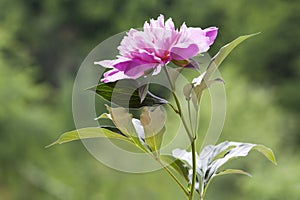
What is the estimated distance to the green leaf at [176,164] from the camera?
0.45 metres

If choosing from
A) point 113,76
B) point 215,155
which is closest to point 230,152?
point 215,155

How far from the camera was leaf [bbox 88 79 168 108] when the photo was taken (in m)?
0.40

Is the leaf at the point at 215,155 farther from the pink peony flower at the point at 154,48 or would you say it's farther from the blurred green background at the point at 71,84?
the blurred green background at the point at 71,84

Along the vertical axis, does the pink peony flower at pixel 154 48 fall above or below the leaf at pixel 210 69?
above

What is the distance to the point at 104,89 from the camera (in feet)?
1.32

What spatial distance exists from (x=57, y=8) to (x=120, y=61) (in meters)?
5.16

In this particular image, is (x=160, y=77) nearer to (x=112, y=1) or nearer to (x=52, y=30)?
(x=112, y=1)

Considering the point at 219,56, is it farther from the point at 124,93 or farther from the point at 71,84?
the point at 71,84

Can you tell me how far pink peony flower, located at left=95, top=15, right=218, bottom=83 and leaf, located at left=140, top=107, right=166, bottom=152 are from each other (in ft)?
0.11

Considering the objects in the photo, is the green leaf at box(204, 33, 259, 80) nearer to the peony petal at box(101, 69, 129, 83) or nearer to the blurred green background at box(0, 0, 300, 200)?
the peony petal at box(101, 69, 129, 83)

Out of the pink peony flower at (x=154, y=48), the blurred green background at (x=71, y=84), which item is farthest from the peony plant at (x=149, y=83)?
the blurred green background at (x=71, y=84)

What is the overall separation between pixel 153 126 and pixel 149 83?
1.4 inches

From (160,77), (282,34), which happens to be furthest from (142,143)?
(282,34)

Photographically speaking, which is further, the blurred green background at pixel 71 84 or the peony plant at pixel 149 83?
the blurred green background at pixel 71 84
